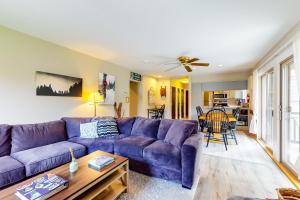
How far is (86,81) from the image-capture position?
12.9ft

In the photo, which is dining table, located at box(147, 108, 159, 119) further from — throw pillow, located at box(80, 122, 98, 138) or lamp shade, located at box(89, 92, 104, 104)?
throw pillow, located at box(80, 122, 98, 138)

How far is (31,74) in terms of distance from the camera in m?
2.83

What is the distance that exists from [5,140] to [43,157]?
731 mm

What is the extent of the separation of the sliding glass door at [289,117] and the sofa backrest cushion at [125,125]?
294 cm

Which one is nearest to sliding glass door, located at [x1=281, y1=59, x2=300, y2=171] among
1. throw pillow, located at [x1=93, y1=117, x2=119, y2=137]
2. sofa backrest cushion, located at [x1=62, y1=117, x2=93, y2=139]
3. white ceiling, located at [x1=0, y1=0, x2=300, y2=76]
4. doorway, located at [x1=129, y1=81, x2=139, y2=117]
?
white ceiling, located at [x1=0, y1=0, x2=300, y2=76]

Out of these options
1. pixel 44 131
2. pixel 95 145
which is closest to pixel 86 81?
Answer: pixel 44 131

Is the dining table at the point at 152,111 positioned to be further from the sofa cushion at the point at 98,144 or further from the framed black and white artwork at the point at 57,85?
the sofa cushion at the point at 98,144

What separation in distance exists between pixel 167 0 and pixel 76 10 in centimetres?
123

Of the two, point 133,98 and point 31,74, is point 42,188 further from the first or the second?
point 133,98

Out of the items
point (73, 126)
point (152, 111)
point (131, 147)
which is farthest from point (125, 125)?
point (152, 111)

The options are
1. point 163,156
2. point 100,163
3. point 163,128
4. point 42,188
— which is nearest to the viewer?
point 42,188

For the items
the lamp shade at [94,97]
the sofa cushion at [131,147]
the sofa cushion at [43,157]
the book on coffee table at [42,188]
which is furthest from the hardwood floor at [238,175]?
the lamp shade at [94,97]

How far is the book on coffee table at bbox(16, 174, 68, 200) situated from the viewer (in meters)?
1.15

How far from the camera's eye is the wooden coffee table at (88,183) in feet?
4.07
